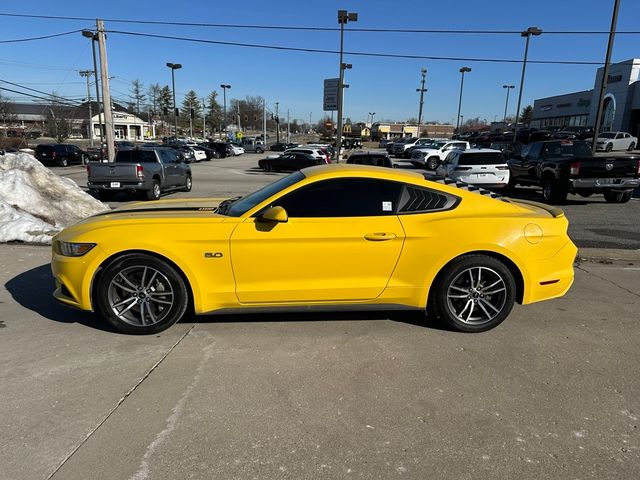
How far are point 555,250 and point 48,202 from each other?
931 cm

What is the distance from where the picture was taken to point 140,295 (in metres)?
4.07

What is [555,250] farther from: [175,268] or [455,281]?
[175,268]

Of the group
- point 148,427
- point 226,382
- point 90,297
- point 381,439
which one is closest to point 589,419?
point 381,439

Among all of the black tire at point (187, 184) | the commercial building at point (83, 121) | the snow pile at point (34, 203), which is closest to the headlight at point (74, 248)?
the snow pile at point (34, 203)

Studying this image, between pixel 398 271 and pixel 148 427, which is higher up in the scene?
pixel 398 271

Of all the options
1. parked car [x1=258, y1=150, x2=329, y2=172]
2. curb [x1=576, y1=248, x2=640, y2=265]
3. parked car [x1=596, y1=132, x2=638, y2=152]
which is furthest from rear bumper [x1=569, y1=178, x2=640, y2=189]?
parked car [x1=596, y1=132, x2=638, y2=152]

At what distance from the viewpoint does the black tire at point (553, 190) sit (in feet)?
41.9

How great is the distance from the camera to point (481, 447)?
106 inches

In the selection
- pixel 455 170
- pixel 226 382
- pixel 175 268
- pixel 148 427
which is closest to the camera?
pixel 148 427

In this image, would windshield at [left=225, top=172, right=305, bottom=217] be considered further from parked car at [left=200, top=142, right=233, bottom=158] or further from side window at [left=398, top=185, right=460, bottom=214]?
parked car at [left=200, top=142, right=233, bottom=158]

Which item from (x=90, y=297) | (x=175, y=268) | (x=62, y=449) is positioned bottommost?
(x=62, y=449)

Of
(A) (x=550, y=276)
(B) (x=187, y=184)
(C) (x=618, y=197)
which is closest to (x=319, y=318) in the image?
(A) (x=550, y=276)

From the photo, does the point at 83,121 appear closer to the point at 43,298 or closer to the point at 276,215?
the point at 43,298

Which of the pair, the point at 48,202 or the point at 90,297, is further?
the point at 48,202
